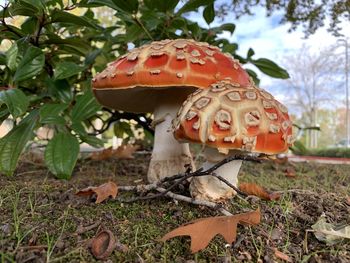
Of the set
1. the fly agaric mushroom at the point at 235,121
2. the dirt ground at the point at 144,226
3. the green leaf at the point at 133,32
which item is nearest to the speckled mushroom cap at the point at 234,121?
the fly agaric mushroom at the point at 235,121

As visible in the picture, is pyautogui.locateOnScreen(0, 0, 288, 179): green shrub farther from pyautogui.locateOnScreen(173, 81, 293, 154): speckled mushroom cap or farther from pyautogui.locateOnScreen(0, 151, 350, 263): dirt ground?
pyautogui.locateOnScreen(173, 81, 293, 154): speckled mushroom cap

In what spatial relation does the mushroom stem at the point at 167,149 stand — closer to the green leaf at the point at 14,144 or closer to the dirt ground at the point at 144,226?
the dirt ground at the point at 144,226

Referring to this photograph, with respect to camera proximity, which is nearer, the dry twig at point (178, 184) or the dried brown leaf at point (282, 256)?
the dried brown leaf at point (282, 256)

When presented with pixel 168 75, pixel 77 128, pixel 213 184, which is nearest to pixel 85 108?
pixel 77 128

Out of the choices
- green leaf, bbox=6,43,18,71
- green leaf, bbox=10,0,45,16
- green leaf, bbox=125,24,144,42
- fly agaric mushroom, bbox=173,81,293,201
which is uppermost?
green leaf, bbox=10,0,45,16

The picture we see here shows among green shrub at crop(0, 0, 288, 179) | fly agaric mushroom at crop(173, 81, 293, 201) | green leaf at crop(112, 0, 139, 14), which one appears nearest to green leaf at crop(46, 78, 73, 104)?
green shrub at crop(0, 0, 288, 179)

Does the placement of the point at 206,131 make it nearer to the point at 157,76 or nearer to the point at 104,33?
the point at 157,76
